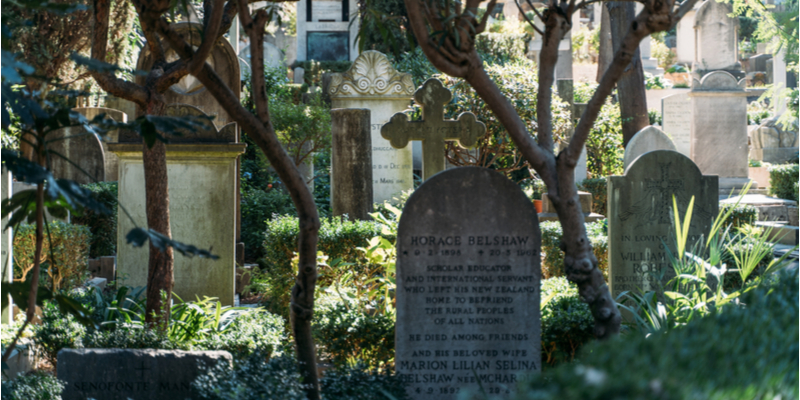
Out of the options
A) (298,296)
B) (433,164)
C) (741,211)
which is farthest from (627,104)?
(298,296)

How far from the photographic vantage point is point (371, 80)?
11.5m

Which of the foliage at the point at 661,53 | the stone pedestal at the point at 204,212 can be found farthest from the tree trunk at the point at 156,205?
the foliage at the point at 661,53

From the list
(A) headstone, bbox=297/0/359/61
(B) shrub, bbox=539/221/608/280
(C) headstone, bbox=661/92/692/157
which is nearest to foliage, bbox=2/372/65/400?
(B) shrub, bbox=539/221/608/280

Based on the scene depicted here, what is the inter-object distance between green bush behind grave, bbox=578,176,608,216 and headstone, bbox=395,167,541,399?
8166mm

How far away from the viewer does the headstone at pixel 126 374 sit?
3.59 meters

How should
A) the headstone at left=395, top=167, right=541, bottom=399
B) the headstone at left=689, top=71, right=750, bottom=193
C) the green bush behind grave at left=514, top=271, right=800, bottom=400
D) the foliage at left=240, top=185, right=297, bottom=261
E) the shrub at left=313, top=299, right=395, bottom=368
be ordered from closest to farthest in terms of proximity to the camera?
the green bush behind grave at left=514, top=271, right=800, bottom=400, the headstone at left=395, top=167, right=541, bottom=399, the shrub at left=313, top=299, right=395, bottom=368, the foliage at left=240, top=185, right=297, bottom=261, the headstone at left=689, top=71, right=750, bottom=193

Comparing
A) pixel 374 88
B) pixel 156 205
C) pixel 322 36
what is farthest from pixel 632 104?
pixel 322 36

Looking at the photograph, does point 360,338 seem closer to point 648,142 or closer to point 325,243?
point 325,243

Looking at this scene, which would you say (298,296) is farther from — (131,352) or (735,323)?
(735,323)

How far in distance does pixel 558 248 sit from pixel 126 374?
177 inches

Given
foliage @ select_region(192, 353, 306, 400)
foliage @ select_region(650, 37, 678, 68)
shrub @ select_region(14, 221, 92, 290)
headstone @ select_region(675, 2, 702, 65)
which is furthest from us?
foliage @ select_region(650, 37, 678, 68)

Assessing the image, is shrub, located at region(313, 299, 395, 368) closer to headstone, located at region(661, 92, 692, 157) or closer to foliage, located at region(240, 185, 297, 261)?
foliage, located at region(240, 185, 297, 261)

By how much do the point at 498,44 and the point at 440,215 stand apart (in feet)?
69.1

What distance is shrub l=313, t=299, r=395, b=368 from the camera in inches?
179
